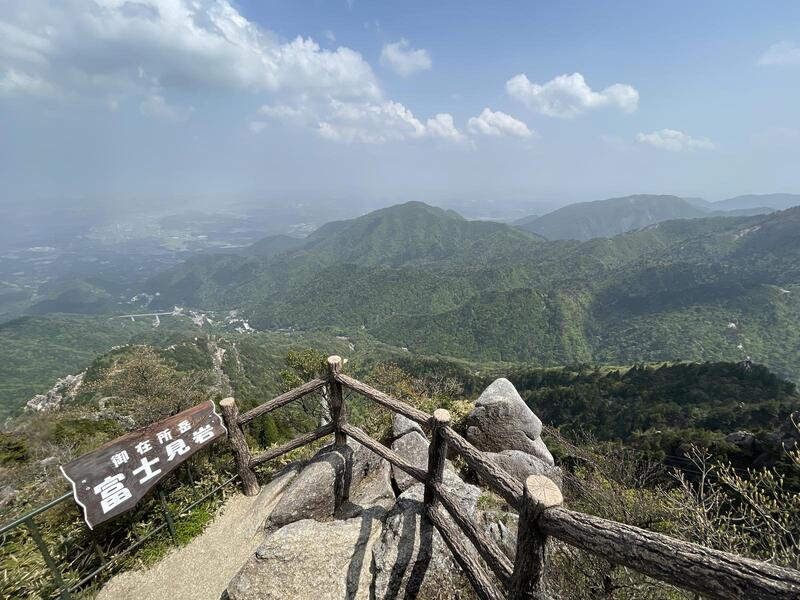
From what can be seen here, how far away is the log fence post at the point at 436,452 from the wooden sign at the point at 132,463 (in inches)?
144

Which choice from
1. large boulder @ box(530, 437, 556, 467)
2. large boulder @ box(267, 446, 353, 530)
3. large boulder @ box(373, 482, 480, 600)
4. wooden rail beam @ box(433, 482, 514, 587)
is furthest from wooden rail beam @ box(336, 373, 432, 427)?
large boulder @ box(530, 437, 556, 467)

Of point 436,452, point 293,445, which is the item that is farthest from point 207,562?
point 436,452

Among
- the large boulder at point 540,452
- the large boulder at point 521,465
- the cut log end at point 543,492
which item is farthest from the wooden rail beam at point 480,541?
the large boulder at point 540,452

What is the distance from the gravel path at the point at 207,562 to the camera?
5.41 meters

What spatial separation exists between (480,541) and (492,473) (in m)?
0.93

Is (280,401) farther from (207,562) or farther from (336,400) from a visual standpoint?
(207,562)

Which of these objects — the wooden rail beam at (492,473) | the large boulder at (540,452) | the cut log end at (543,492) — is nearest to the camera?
the cut log end at (543,492)

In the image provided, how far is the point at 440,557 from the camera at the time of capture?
484 centimetres

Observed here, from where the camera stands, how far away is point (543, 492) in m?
3.26

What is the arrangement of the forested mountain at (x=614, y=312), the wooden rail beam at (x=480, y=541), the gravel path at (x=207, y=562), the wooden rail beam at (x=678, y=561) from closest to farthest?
the wooden rail beam at (x=678, y=561) < the wooden rail beam at (x=480, y=541) < the gravel path at (x=207, y=562) < the forested mountain at (x=614, y=312)

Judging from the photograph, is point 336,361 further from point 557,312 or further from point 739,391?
point 557,312

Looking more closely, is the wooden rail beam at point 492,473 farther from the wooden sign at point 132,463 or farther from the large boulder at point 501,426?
the large boulder at point 501,426

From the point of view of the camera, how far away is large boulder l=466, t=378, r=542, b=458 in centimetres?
1072

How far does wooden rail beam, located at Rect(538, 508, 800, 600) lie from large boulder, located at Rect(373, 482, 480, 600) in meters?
2.32
